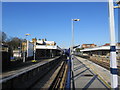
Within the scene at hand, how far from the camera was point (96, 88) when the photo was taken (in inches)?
410

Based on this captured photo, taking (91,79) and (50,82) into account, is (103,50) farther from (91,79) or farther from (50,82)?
(50,82)

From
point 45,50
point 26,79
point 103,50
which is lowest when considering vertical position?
point 26,79

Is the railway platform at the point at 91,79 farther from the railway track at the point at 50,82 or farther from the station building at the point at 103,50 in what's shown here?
the station building at the point at 103,50

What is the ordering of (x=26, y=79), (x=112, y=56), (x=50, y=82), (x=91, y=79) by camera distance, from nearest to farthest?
(x=112, y=56) < (x=26, y=79) < (x=50, y=82) < (x=91, y=79)

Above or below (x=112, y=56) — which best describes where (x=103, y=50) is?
below

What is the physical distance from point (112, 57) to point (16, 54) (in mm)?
48316

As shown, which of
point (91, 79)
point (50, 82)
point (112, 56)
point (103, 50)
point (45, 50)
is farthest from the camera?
point (45, 50)

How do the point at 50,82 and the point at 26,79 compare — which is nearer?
the point at 26,79

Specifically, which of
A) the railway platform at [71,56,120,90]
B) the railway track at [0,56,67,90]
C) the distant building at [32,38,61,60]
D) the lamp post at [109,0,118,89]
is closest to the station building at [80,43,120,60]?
the distant building at [32,38,61,60]

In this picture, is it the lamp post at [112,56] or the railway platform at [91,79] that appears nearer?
the lamp post at [112,56]

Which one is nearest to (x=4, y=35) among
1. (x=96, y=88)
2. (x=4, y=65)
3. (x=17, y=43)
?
(x=17, y=43)

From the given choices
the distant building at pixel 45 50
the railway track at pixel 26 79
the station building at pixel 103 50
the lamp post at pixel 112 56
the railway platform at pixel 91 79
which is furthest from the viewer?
the distant building at pixel 45 50

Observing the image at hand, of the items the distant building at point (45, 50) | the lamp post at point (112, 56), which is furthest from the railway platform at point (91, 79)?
the distant building at point (45, 50)

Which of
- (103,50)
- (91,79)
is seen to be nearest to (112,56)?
(91,79)
